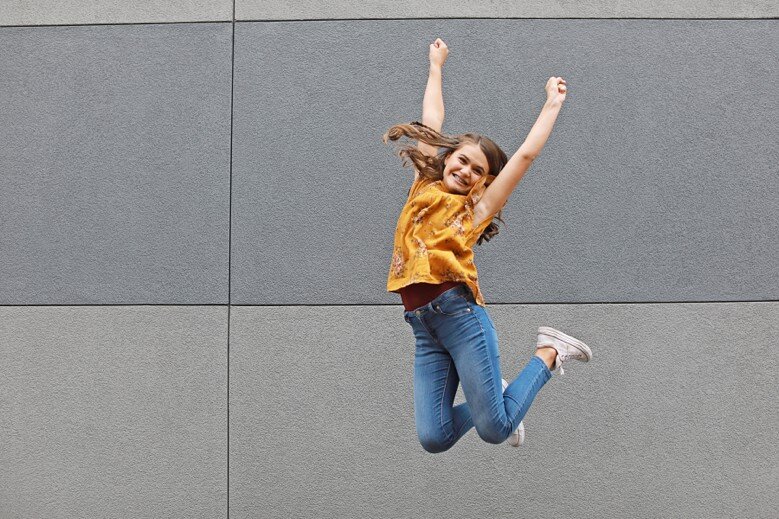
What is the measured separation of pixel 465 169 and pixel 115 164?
8.19 feet

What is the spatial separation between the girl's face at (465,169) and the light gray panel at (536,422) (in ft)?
5.18

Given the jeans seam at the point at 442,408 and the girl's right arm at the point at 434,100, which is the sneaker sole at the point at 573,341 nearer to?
the jeans seam at the point at 442,408

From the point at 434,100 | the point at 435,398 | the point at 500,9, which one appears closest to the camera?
the point at 435,398

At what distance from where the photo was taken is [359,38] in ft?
18.2

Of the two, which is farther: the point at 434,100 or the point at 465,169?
the point at 434,100

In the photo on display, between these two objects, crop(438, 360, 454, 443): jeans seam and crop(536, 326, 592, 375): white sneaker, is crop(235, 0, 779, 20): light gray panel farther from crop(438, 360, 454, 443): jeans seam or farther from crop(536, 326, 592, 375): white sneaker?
crop(438, 360, 454, 443): jeans seam

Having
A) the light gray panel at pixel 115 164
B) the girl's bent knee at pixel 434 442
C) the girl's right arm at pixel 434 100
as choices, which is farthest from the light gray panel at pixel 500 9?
the girl's bent knee at pixel 434 442

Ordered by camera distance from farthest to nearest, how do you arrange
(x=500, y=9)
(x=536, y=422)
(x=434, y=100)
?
1. (x=500, y=9)
2. (x=536, y=422)
3. (x=434, y=100)

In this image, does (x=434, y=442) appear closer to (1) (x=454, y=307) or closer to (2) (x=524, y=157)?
(1) (x=454, y=307)

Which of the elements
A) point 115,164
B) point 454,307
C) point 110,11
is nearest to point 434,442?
point 454,307

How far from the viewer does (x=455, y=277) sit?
12.6ft

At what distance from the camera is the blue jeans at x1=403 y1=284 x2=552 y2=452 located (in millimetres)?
3893

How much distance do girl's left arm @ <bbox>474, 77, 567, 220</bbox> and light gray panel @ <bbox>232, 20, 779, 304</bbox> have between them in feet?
4.98

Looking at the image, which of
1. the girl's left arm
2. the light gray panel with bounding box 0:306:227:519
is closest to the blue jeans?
the girl's left arm
